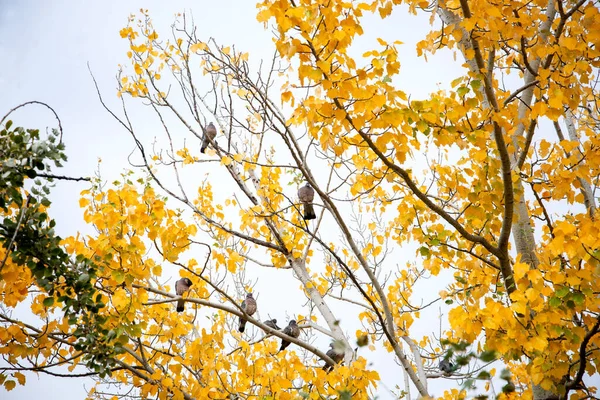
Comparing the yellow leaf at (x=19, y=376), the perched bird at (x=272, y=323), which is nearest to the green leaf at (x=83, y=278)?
the yellow leaf at (x=19, y=376)

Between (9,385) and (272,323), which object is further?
(272,323)

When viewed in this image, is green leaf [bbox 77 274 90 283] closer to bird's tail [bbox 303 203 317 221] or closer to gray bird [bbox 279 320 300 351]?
bird's tail [bbox 303 203 317 221]

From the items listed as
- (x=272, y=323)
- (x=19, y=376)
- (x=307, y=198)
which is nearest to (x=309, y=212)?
(x=307, y=198)

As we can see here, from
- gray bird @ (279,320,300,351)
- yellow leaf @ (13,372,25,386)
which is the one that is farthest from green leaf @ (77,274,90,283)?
gray bird @ (279,320,300,351)

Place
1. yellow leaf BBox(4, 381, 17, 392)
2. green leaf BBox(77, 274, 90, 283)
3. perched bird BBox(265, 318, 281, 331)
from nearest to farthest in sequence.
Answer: green leaf BBox(77, 274, 90, 283) < yellow leaf BBox(4, 381, 17, 392) < perched bird BBox(265, 318, 281, 331)

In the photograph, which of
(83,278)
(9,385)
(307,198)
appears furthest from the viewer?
(307,198)

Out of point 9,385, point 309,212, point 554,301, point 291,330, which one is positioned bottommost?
point 9,385

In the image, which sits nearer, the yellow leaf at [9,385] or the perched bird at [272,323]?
the yellow leaf at [9,385]

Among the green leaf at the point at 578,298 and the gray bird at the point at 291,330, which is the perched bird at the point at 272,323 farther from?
the green leaf at the point at 578,298

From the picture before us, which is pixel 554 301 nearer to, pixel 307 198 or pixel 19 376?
pixel 307 198

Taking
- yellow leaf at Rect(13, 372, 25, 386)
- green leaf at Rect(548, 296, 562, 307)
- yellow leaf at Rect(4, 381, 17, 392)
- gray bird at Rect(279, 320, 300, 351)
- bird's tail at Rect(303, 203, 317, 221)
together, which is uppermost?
bird's tail at Rect(303, 203, 317, 221)

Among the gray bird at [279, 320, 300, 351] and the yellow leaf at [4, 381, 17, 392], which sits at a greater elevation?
the gray bird at [279, 320, 300, 351]

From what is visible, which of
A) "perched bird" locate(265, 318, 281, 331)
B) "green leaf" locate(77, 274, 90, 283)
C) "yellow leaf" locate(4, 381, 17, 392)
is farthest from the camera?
"perched bird" locate(265, 318, 281, 331)

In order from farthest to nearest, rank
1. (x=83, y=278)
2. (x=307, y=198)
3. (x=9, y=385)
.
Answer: (x=307, y=198) < (x=9, y=385) < (x=83, y=278)
